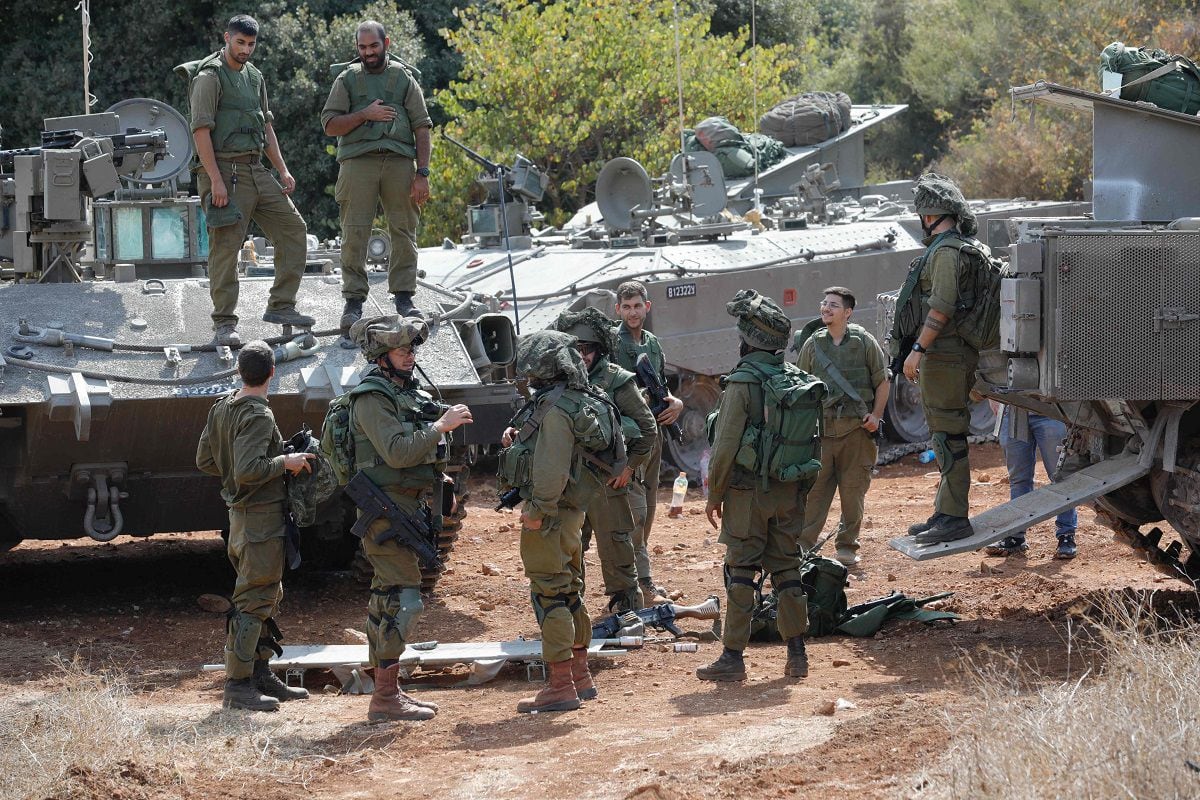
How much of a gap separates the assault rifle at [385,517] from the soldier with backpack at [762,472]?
1.22 metres

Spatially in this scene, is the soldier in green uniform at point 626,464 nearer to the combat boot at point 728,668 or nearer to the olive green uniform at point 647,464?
the olive green uniform at point 647,464

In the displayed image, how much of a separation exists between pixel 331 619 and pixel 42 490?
1.63 meters

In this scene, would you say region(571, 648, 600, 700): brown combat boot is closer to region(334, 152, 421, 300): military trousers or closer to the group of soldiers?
the group of soldiers

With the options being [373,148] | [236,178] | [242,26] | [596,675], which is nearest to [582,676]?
[596,675]

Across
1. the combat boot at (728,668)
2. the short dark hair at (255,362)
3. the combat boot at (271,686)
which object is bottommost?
the combat boot at (271,686)

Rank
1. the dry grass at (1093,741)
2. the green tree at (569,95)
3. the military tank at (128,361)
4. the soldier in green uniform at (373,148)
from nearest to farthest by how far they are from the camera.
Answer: the dry grass at (1093,741), the military tank at (128,361), the soldier in green uniform at (373,148), the green tree at (569,95)

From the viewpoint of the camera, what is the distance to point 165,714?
261 inches

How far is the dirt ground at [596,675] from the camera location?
5445 millimetres

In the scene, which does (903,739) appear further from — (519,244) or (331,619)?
(519,244)

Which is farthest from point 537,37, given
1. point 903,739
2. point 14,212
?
point 903,739

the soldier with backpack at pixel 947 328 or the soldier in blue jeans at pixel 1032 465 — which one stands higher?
the soldier with backpack at pixel 947 328

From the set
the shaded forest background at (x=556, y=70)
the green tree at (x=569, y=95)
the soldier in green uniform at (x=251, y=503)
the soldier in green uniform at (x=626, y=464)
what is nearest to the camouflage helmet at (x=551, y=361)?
the soldier in green uniform at (x=626, y=464)

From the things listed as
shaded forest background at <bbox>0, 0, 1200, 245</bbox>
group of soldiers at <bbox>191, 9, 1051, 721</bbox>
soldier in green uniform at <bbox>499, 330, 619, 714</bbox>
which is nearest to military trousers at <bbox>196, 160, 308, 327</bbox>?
group of soldiers at <bbox>191, 9, 1051, 721</bbox>

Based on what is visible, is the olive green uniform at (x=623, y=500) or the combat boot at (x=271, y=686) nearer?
the combat boot at (x=271, y=686)
